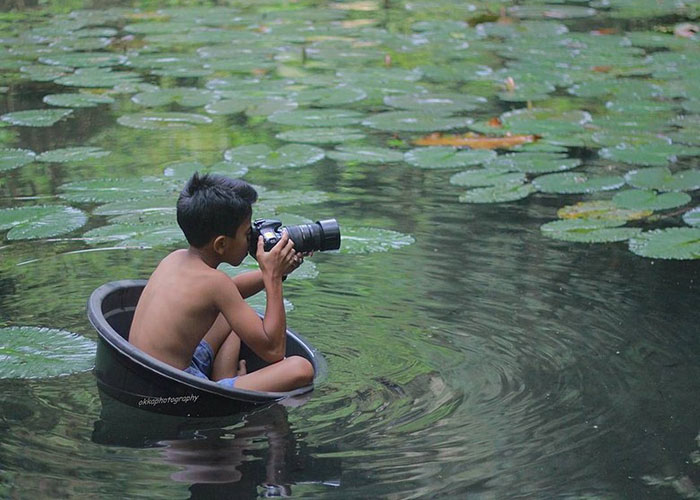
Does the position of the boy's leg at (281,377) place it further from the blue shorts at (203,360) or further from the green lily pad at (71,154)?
the green lily pad at (71,154)

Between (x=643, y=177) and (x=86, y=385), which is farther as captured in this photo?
(x=643, y=177)

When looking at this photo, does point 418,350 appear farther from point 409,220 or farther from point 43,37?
point 43,37

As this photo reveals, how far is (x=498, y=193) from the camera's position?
3.87 metres

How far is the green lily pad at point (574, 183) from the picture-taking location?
3871 mm

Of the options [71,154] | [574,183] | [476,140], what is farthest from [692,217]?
[71,154]

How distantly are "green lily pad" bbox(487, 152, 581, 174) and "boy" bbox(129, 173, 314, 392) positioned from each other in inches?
72.4

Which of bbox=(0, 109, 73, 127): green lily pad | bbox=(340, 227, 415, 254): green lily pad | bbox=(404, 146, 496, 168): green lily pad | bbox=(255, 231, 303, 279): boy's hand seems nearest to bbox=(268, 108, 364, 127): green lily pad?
bbox=(404, 146, 496, 168): green lily pad

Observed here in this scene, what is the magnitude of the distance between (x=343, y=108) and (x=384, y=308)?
2.24 meters

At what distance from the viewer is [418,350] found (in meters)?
2.69

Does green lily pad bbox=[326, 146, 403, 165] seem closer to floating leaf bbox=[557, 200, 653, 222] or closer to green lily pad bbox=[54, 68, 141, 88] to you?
floating leaf bbox=[557, 200, 653, 222]

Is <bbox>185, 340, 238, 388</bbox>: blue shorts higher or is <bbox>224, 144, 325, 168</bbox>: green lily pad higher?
<bbox>185, 340, 238, 388</bbox>: blue shorts

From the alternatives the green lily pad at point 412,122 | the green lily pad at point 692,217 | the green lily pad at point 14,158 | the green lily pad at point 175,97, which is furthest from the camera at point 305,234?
the green lily pad at point 175,97

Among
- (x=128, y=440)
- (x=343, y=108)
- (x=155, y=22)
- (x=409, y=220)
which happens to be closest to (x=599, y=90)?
(x=343, y=108)

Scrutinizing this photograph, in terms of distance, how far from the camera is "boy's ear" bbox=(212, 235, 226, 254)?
2.41m
